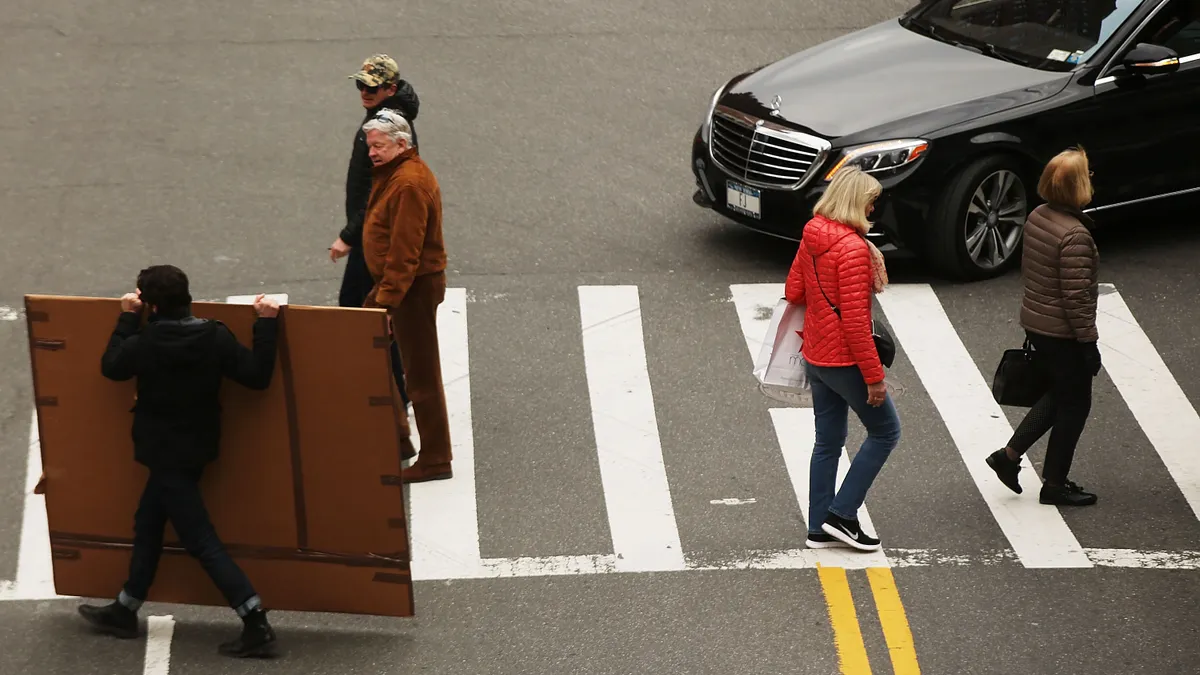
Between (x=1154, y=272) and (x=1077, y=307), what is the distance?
3.69 metres

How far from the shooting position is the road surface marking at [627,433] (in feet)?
26.5

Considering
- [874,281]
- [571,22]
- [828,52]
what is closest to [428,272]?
[874,281]

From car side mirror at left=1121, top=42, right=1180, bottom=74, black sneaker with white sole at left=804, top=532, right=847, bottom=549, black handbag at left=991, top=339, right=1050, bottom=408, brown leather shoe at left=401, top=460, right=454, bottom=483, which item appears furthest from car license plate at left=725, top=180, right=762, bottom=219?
black sneaker with white sole at left=804, top=532, right=847, bottom=549

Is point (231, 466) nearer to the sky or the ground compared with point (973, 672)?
nearer to the sky

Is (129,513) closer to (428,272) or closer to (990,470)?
(428,272)

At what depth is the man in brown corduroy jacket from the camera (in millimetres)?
8008

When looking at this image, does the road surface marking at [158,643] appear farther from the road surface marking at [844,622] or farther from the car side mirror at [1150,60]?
Answer: the car side mirror at [1150,60]

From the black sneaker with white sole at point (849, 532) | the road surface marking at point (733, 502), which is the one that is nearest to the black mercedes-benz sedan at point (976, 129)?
the road surface marking at point (733, 502)

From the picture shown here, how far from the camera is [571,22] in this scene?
15977 millimetres

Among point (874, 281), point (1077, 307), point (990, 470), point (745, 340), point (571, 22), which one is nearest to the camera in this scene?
point (874, 281)

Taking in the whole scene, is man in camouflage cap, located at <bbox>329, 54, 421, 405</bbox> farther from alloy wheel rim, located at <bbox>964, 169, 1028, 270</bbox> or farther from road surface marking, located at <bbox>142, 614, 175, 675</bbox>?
alloy wheel rim, located at <bbox>964, 169, 1028, 270</bbox>

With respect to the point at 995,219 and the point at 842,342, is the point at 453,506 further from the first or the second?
the point at 995,219

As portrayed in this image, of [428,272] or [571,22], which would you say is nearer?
[428,272]

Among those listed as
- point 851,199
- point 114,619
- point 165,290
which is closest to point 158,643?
point 114,619
